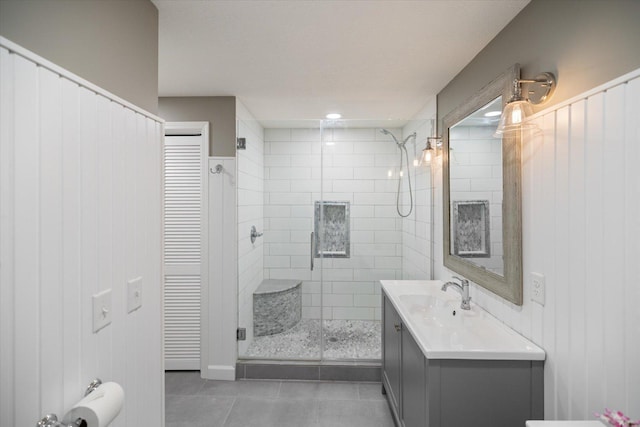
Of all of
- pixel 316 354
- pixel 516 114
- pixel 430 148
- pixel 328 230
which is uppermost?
pixel 430 148

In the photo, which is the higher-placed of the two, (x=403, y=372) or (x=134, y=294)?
(x=134, y=294)

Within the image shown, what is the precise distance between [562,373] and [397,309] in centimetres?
89

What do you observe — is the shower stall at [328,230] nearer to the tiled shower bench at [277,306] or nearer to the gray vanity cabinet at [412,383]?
the tiled shower bench at [277,306]

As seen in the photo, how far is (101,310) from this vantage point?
4.16 ft

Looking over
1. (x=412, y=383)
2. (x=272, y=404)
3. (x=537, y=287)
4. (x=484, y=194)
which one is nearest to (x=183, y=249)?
(x=272, y=404)

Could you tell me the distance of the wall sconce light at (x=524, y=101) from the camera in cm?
150

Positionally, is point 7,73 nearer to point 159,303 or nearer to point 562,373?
point 159,303

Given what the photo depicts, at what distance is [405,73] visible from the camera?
2.49 metres

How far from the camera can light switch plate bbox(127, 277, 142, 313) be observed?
146 centimetres

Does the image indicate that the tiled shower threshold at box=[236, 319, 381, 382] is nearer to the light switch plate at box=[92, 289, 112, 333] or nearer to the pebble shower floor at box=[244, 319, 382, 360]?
the pebble shower floor at box=[244, 319, 382, 360]

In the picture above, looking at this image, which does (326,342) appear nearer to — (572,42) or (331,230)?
(331,230)

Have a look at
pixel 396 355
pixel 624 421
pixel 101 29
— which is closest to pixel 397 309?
pixel 396 355

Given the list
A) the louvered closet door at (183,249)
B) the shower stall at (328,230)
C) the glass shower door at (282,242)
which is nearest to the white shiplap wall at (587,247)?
the shower stall at (328,230)

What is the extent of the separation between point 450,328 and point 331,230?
1.45 meters
